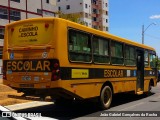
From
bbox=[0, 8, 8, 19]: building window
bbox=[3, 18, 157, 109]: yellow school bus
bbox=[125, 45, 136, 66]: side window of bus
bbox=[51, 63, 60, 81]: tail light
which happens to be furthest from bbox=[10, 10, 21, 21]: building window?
bbox=[51, 63, 60, 81]: tail light

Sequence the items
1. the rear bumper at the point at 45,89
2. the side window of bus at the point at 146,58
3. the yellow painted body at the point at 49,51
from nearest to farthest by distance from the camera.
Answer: the rear bumper at the point at 45,89
the yellow painted body at the point at 49,51
the side window of bus at the point at 146,58

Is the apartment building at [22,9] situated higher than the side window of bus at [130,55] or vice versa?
the apartment building at [22,9]

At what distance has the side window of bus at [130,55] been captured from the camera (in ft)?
53.3

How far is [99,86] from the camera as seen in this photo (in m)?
13.1

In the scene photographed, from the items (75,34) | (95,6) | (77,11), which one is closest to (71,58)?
(75,34)

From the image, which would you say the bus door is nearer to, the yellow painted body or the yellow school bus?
the yellow school bus

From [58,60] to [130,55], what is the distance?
6783 mm

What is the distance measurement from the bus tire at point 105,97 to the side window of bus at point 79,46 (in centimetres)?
166

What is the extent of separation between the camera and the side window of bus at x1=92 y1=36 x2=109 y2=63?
1301 cm

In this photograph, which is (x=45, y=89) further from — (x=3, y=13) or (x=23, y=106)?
(x=3, y=13)

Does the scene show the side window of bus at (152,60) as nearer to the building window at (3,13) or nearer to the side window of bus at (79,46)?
the side window of bus at (79,46)

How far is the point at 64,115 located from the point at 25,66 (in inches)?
88.6

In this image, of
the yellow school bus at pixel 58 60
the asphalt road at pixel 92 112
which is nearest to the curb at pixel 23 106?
the asphalt road at pixel 92 112

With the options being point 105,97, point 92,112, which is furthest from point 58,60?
point 105,97
